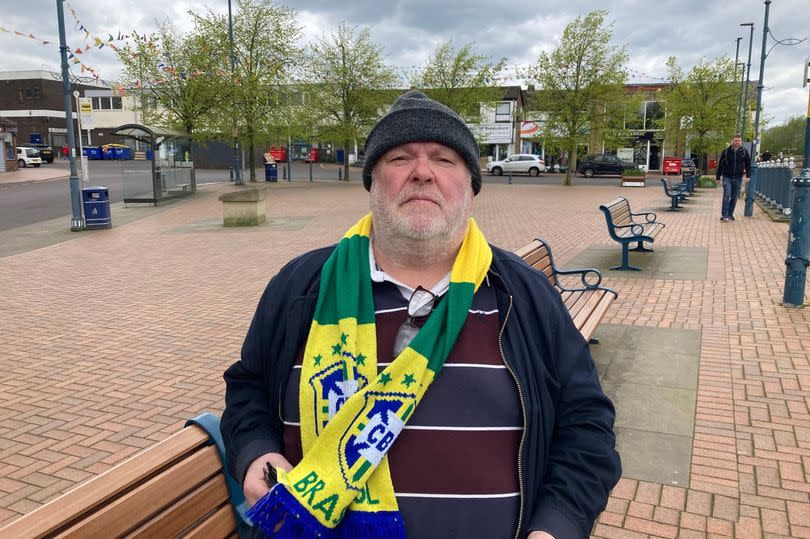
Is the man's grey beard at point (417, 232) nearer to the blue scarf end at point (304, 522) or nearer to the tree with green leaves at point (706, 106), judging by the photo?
the blue scarf end at point (304, 522)

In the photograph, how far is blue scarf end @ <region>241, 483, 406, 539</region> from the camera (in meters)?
1.60

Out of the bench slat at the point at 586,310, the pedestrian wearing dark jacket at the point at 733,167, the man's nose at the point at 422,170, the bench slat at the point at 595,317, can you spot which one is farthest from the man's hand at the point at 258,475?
the pedestrian wearing dark jacket at the point at 733,167

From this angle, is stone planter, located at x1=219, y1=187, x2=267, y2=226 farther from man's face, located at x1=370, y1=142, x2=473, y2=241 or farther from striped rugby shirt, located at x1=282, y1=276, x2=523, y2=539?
striped rugby shirt, located at x1=282, y1=276, x2=523, y2=539

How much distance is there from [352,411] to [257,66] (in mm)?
29277

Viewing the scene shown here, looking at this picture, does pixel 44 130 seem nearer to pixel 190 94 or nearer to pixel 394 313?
pixel 190 94

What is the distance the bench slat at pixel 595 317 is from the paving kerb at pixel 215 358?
82cm

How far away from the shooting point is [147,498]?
150 cm

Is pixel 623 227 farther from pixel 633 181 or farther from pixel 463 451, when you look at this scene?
pixel 633 181

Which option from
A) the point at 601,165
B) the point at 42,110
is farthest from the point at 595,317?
the point at 42,110

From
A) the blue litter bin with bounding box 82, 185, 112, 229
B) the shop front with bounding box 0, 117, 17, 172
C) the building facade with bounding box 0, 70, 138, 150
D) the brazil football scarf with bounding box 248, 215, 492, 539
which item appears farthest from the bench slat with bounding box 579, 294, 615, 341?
the building facade with bounding box 0, 70, 138, 150

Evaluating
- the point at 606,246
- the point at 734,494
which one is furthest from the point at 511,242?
the point at 734,494

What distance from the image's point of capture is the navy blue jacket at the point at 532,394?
1.73 meters

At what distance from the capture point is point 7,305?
24.1 ft

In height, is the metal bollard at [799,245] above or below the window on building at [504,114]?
below
